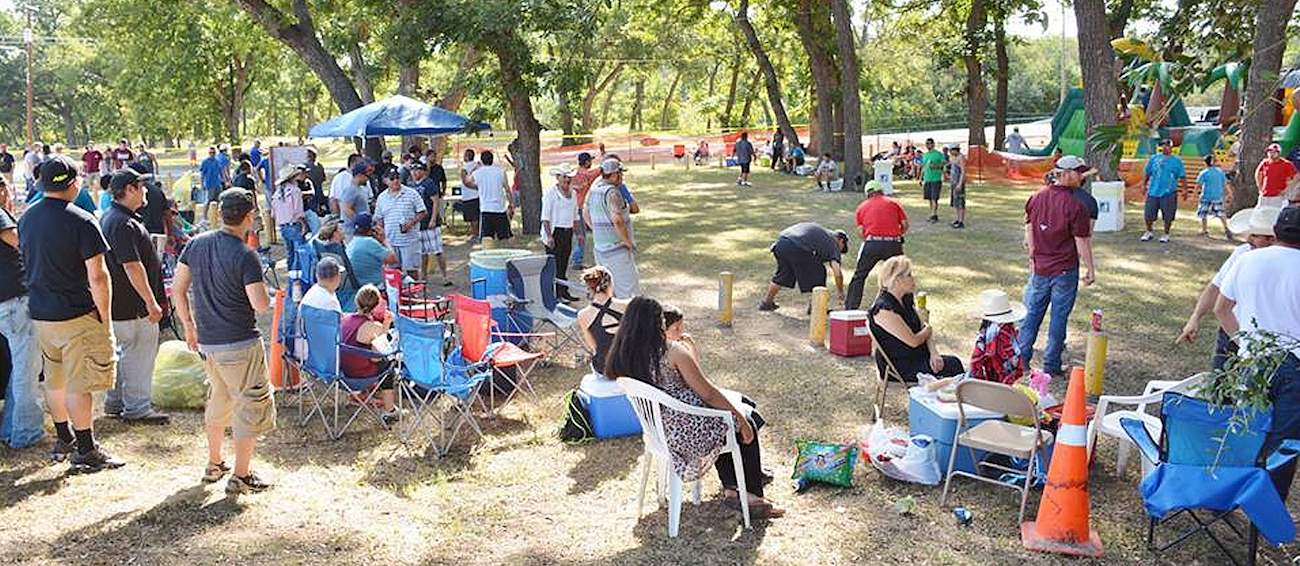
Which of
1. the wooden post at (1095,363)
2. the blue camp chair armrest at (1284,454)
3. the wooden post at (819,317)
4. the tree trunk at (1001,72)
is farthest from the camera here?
the tree trunk at (1001,72)

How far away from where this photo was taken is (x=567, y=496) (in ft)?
18.6

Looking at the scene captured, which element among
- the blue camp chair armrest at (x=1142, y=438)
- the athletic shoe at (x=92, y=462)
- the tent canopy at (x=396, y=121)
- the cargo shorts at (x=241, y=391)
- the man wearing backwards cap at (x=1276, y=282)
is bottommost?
the athletic shoe at (x=92, y=462)

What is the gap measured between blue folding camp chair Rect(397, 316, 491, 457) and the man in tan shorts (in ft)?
3.26

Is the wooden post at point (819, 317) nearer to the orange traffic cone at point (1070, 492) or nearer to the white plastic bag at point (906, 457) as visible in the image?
the white plastic bag at point (906, 457)

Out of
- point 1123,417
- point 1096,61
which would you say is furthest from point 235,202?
point 1096,61

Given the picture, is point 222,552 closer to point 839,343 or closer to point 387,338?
point 387,338

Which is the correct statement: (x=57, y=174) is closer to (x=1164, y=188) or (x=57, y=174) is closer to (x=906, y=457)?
(x=906, y=457)

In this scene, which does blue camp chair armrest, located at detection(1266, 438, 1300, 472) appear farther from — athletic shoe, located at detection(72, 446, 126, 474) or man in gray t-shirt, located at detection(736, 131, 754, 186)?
man in gray t-shirt, located at detection(736, 131, 754, 186)

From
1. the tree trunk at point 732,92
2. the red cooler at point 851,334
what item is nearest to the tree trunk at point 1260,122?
the red cooler at point 851,334

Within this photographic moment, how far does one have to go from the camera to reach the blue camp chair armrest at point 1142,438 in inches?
191

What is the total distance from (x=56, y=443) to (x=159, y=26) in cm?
1963

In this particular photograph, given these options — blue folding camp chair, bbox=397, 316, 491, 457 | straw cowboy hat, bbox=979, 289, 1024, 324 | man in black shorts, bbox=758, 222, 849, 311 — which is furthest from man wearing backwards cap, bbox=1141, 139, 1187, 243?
blue folding camp chair, bbox=397, 316, 491, 457

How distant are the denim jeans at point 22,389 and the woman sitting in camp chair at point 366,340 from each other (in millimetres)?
1675

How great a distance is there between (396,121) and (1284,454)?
12024mm
